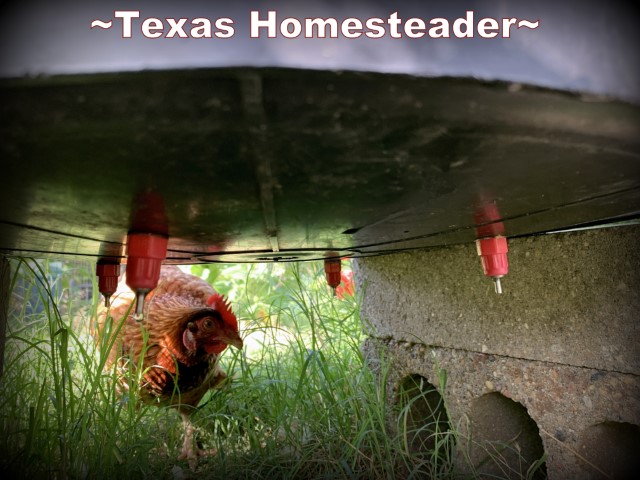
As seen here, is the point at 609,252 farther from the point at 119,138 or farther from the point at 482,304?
the point at 119,138

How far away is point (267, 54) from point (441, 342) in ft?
4.29

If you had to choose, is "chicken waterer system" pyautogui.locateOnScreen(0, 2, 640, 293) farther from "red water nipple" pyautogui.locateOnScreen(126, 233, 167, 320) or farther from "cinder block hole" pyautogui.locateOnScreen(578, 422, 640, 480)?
"cinder block hole" pyautogui.locateOnScreen(578, 422, 640, 480)

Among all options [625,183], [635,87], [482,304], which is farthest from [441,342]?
[635,87]

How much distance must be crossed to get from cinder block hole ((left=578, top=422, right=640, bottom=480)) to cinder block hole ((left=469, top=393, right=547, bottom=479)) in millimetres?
224

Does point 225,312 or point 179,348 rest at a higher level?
point 225,312

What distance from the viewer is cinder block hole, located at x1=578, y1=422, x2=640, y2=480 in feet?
3.86

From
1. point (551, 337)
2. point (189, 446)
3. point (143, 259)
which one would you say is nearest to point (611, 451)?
point (551, 337)

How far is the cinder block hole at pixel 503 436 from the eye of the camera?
55.0 inches

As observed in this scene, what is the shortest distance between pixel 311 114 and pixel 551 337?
1073 mm

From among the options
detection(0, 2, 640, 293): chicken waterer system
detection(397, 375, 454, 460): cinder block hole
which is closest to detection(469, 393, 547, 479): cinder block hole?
detection(397, 375, 454, 460): cinder block hole

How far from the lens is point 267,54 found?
330 mm

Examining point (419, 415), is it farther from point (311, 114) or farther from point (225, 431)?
point (311, 114)

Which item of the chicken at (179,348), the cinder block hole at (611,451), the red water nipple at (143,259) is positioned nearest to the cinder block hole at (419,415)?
the cinder block hole at (611,451)

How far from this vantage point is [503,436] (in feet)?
4.76
